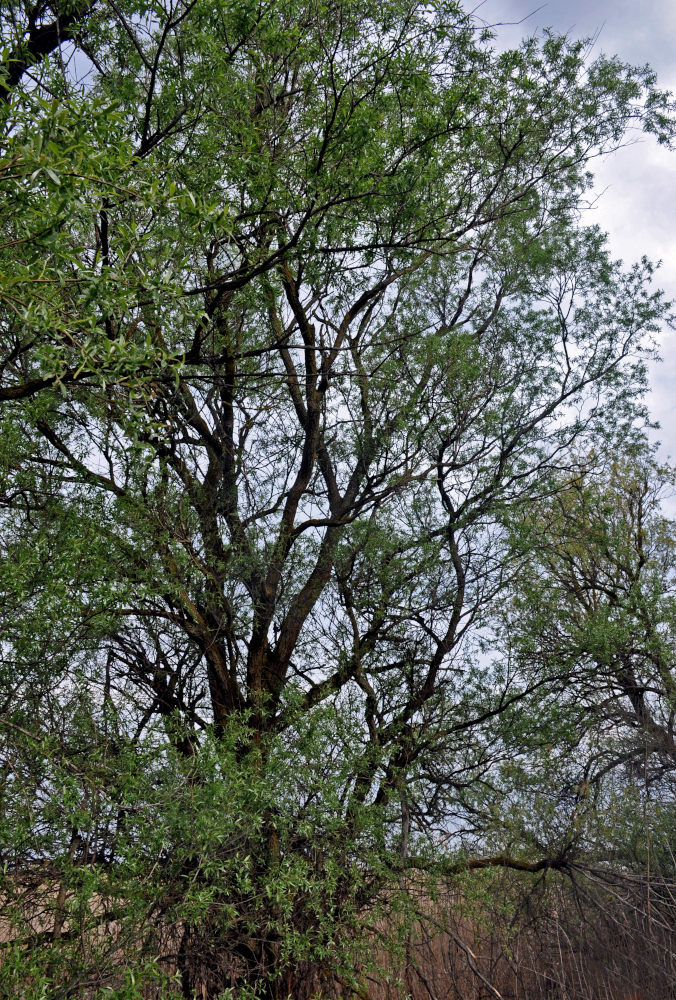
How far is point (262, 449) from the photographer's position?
23.1ft

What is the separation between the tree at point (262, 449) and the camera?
4.24 meters

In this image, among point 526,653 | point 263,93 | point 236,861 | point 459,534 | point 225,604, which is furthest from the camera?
point 526,653

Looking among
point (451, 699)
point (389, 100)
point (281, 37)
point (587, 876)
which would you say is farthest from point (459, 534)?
point (281, 37)

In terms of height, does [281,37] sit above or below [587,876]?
above

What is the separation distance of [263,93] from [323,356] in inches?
93.8

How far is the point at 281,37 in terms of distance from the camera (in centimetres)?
486

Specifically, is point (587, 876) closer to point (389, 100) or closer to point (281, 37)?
point (389, 100)

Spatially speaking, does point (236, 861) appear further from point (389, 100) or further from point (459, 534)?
point (389, 100)

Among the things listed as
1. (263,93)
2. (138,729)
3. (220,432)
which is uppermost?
(263,93)

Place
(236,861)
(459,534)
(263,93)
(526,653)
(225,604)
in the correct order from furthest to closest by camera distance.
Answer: (526,653), (459,534), (225,604), (263,93), (236,861)

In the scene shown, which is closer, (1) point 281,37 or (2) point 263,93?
(1) point 281,37

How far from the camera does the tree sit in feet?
13.9

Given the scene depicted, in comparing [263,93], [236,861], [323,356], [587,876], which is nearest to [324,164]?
[263,93]

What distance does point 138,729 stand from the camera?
5.52 metres
